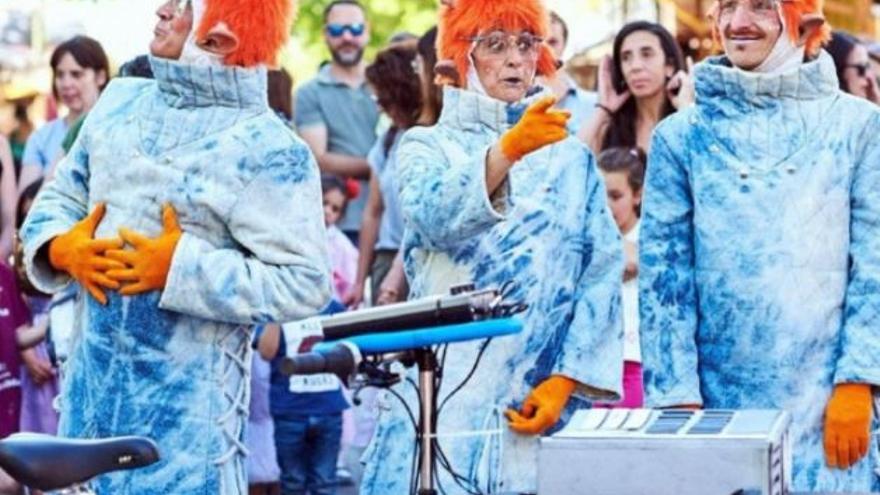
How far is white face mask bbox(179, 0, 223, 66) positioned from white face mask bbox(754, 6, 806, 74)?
1.50 meters

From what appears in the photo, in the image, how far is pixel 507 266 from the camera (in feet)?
23.2

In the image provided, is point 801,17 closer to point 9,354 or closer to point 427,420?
point 427,420

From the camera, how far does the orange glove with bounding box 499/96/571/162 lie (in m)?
6.46

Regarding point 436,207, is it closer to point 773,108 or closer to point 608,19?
point 773,108

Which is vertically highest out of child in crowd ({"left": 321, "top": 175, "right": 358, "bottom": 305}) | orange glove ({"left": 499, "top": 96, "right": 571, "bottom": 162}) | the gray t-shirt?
the gray t-shirt

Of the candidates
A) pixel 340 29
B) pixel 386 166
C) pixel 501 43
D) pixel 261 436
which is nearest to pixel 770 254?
pixel 501 43

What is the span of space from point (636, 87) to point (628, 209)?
78 centimetres

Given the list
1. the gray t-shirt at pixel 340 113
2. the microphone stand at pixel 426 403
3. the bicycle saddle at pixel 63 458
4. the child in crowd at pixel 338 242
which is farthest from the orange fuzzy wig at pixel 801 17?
the gray t-shirt at pixel 340 113

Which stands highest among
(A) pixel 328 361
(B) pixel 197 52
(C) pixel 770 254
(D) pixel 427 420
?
(B) pixel 197 52

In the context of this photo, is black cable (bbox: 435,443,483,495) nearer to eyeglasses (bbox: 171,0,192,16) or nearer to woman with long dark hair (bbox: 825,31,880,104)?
eyeglasses (bbox: 171,0,192,16)

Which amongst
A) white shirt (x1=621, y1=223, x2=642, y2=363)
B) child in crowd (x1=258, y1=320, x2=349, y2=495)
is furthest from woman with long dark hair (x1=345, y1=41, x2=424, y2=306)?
white shirt (x1=621, y1=223, x2=642, y2=363)

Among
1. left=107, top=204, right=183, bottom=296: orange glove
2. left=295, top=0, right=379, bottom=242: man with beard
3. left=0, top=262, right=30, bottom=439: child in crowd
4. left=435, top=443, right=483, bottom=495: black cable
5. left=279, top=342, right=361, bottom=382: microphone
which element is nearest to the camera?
left=279, top=342, right=361, bottom=382: microphone

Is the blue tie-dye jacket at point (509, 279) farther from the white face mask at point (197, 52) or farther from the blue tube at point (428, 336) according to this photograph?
the blue tube at point (428, 336)

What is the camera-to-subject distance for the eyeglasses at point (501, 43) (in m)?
7.26
